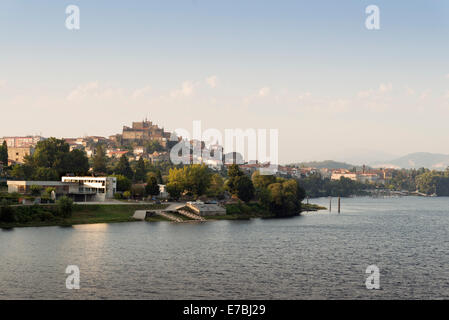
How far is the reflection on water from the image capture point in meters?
46.4

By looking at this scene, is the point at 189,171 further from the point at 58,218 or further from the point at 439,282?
the point at 439,282

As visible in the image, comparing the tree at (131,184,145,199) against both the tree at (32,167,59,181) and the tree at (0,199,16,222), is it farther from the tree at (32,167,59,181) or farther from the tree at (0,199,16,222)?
the tree at (0,199,16,222)

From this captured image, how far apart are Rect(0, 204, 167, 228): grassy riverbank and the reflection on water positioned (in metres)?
4.86

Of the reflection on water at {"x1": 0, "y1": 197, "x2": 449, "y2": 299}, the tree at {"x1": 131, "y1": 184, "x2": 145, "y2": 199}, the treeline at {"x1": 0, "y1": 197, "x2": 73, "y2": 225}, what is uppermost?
the tree at {"x1": 131, "y1": 184, "x2": 145, "y2": 199}

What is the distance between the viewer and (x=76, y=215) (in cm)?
9838

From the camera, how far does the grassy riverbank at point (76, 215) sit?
291 feet

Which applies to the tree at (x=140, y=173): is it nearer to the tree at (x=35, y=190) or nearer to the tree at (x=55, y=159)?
the tree at (x=55, y=159)

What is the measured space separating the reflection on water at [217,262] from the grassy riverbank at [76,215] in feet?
16.0

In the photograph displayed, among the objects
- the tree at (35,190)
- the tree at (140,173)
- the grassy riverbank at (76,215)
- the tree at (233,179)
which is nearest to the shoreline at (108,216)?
the grassy riverbank at (76,215)

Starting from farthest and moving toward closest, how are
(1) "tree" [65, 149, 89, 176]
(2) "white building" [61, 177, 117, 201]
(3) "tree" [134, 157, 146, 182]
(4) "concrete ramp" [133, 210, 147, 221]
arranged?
1. (3) "tree" [134, 157, 146, 182]
2. (1) "tree" [65, 149, 89, 176]
3. (2) "white building" [61, 177, 117, 201]
4. (4) "concrete ramp" [133, 210, 147, 221]

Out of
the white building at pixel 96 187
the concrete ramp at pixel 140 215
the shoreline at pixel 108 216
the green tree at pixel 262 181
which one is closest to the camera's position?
the shoreline at pixel 108 216

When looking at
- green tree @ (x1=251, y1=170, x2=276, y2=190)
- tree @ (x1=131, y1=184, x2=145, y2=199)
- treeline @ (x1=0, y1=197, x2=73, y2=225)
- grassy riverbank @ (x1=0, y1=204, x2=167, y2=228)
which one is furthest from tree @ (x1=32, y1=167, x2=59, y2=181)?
Result: green tree @ (x1=251, y1=170, x2=276, y2=190)
